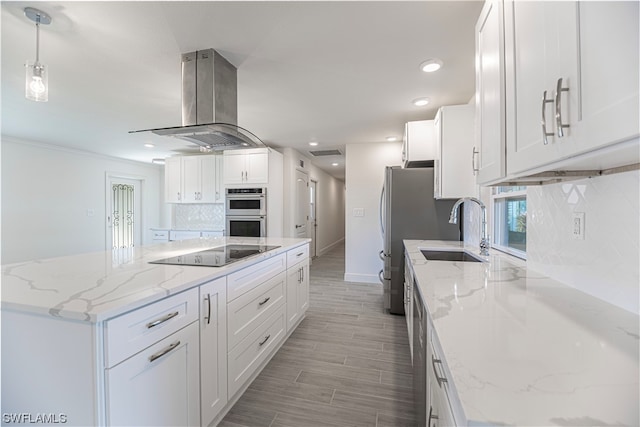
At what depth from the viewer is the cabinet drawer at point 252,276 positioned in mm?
1657

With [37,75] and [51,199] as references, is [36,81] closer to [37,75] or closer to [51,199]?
[37,75]

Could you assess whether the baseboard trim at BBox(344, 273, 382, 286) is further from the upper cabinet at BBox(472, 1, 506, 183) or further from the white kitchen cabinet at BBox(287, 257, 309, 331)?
the upper cabinet at BBox(472, 1, 506, 183)

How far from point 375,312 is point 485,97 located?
8.61 ft

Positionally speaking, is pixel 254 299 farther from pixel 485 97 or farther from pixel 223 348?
pixel 485 97

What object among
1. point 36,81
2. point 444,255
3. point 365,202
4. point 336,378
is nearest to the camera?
point 36,81

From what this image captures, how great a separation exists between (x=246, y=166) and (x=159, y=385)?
396 cm

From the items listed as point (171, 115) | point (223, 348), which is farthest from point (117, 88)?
point (223, 348)

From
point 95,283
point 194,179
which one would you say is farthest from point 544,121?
point 194,179

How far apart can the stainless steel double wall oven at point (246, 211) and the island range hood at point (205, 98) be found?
253 cm

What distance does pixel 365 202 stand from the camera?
182 inches

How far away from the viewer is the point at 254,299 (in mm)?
1934

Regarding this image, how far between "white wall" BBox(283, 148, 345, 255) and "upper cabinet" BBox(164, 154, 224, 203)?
4.20ft

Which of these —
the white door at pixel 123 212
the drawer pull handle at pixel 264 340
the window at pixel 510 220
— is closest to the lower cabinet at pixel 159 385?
the drawer pull handle at pixel 264 340

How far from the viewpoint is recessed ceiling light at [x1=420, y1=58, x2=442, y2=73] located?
2.12 metres
